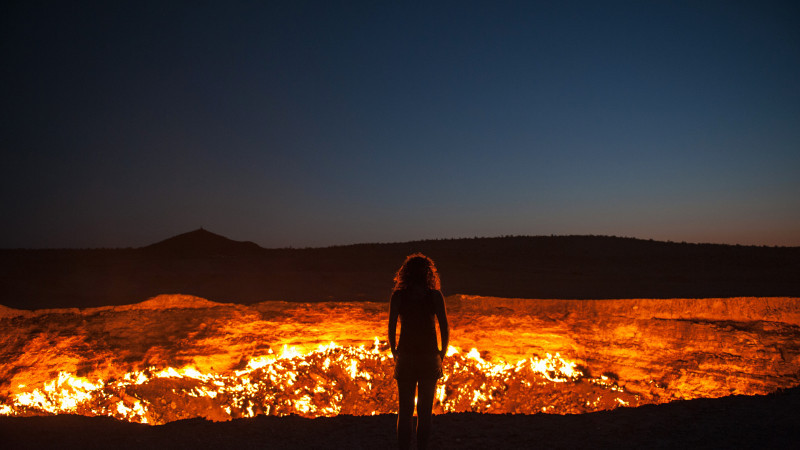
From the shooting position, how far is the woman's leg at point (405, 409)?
11.0 ft

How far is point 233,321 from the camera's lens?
309 inches

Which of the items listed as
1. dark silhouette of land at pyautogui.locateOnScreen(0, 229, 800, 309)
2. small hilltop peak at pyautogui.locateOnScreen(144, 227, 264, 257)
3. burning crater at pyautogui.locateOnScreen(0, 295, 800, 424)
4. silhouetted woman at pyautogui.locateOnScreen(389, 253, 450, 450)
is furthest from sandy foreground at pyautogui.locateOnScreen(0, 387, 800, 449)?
small hilltop peak at pyautogui.locateOnScreen(144, 227, 264, 257)

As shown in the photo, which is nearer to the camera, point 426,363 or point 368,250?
point 426,363

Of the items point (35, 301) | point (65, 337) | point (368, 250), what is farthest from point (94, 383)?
point (368, 250)

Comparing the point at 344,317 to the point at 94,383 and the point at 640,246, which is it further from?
the point at 640,246

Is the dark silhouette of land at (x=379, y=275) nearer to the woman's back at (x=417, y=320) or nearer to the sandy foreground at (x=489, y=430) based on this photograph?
the sandy foreground at (x=489, y=430)

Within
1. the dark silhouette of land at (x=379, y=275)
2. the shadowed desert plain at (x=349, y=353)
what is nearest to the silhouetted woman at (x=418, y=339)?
the shadowed desert plain at (x=349, y=353)

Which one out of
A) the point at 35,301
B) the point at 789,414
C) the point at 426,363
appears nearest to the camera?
the point at 426,363

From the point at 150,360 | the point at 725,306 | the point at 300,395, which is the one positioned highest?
the point at 725,306

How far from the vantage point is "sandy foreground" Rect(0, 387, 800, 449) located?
3832 millimetres

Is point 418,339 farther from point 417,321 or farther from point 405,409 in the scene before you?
point 405,409

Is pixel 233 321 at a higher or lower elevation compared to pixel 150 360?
higher

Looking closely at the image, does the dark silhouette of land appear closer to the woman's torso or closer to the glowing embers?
the glowing embers

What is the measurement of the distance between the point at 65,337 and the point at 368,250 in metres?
13.4
